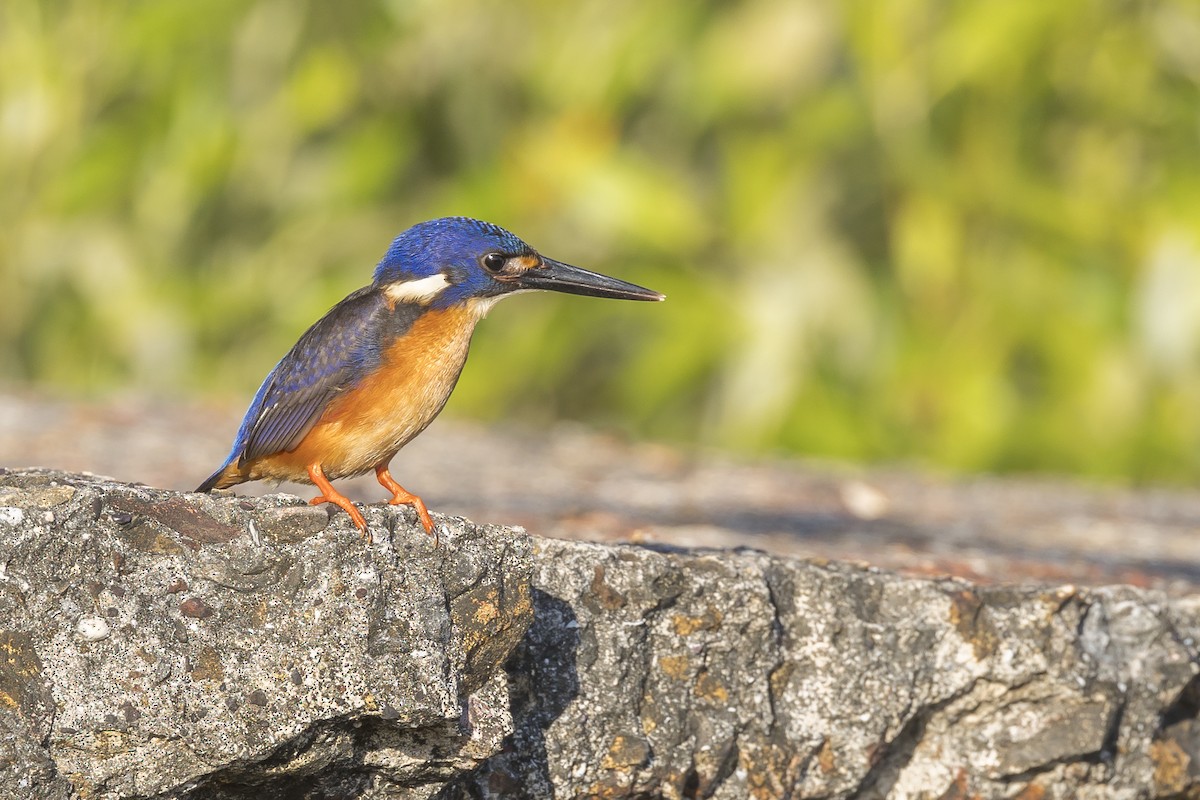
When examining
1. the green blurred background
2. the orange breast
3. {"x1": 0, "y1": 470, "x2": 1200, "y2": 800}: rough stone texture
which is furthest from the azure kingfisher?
the green blurred background

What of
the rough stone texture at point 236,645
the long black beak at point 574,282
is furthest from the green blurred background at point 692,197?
the rough stone texture at point 236,645

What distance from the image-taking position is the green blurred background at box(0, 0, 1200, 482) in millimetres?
8836

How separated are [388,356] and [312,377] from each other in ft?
0.56

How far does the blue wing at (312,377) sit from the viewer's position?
361 centimetres

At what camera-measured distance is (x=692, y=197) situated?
916 cm

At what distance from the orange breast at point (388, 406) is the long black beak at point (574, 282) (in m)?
0.27

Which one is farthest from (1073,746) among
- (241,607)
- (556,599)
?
(241,607)

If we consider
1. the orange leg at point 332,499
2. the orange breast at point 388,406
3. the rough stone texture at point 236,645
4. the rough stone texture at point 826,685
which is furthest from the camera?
the orange breast at point 388,406

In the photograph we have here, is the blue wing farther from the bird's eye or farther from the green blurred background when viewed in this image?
the green blurred background

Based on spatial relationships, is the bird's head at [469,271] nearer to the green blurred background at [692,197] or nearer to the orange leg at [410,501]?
the orange leg at [410,501]

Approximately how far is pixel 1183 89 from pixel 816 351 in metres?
2.46

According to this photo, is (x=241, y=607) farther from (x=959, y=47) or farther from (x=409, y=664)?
(x=959, y=47)

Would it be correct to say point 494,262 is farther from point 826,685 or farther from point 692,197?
point 692,197

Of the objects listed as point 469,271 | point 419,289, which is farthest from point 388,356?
point 469,271
